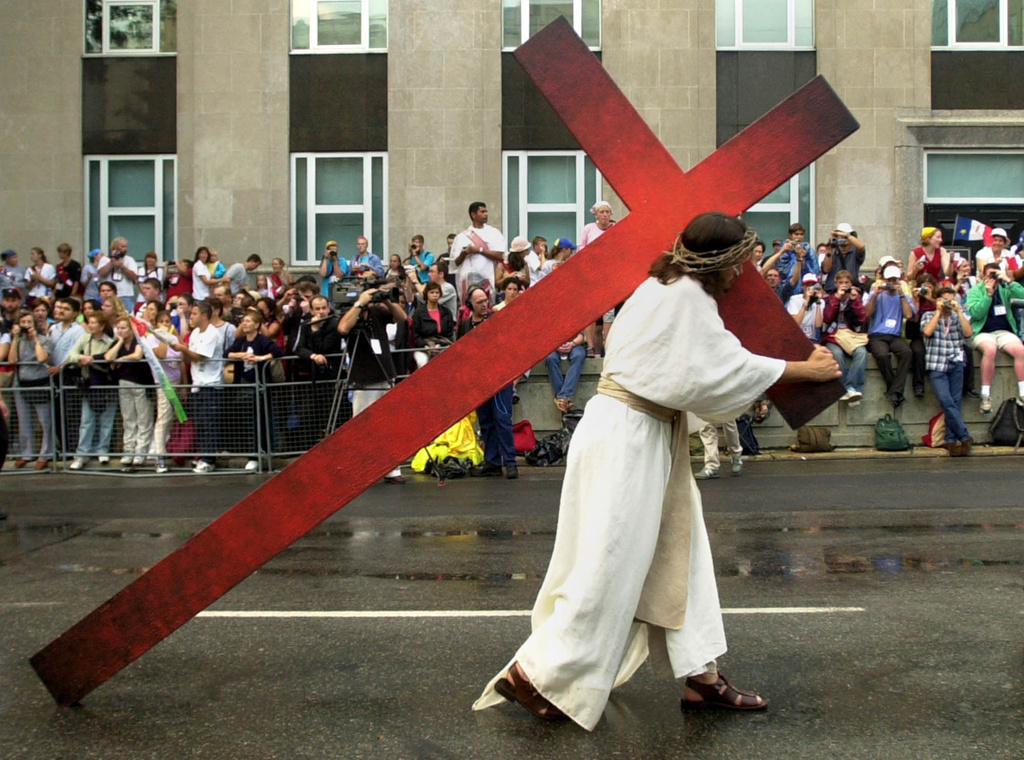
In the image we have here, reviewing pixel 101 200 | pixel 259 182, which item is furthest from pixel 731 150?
pixel 101 200

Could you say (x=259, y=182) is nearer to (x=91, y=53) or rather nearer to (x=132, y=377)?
(x=91, y=53)

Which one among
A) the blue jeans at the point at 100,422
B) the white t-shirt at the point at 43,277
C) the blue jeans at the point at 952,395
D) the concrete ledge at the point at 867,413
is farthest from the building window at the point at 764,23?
the blue jeans at the point at 100,422

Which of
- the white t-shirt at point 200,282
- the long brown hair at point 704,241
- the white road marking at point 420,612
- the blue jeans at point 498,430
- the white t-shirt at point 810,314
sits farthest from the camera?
the white t-shirt at point 200,282

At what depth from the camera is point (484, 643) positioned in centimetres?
588

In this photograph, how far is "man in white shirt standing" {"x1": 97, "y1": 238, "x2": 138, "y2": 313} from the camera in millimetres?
18500

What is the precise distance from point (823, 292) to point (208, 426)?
25.1 ft

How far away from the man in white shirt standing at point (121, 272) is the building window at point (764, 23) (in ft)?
34.3

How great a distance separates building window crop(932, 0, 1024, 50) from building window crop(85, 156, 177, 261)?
1335cm

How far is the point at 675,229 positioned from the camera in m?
4.43

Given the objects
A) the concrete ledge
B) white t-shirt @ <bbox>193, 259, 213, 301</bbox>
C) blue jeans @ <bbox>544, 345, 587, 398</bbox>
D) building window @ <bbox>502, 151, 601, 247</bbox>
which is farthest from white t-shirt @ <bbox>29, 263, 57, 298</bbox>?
blue jeans @ <bbox>544, 345, 587, 398</bbox>

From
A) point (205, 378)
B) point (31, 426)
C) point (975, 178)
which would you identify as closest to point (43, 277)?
point (31, 426)

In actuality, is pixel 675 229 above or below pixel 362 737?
above

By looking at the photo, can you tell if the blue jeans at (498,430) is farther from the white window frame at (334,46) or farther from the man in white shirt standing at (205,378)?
the white window frame at (334,46)

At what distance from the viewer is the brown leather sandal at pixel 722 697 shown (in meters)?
4.82
